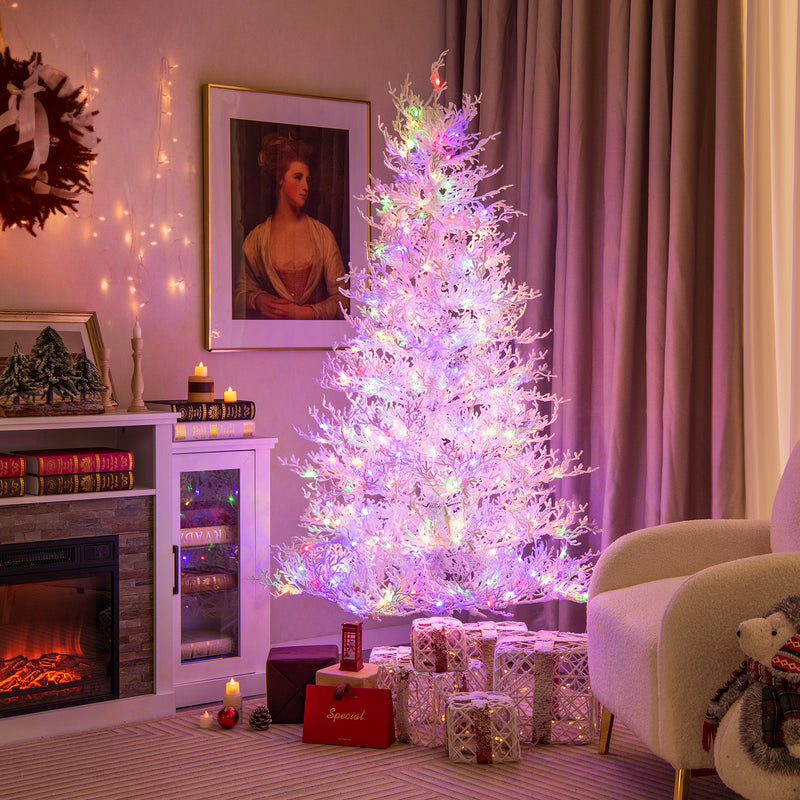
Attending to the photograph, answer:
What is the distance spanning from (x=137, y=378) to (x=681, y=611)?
6.40ft

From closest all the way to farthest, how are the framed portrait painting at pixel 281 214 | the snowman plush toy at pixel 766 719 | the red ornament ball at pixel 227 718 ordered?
the snowman plush toy at pixel 766 719 < the red ornament ball at pixel 227 718 < the framed portrait painting at pixel 281 214

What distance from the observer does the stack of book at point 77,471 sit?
3012mm

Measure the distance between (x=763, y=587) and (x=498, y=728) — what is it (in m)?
0.95

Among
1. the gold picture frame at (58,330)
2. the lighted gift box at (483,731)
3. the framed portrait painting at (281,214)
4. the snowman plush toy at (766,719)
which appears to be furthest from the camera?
the framed portrait painting at (281,214)

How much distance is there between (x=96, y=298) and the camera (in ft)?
11.6

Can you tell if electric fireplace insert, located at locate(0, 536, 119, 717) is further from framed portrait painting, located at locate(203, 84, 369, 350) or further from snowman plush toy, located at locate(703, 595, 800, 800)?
snowman plush toy, located at locate(703, 595, 800, 800)

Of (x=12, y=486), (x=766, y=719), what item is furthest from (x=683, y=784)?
(x=12, y=486)

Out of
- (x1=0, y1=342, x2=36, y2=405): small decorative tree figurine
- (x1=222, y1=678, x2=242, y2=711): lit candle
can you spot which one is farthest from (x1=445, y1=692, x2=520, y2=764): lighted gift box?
(x1=0, y1=342, x2=36, y2=405): small decorative tree figurine

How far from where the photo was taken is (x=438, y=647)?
121 inches

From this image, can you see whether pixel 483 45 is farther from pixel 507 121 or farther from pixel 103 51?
pixel 103 51

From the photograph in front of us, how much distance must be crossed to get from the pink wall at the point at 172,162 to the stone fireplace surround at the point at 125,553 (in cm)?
57

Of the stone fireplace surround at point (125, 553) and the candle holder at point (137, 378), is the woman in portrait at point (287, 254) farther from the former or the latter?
the stone fireplace surround at point (125, 553)

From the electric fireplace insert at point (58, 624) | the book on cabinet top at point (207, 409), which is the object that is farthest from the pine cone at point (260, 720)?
the book on cabinet top at point (207, 409)

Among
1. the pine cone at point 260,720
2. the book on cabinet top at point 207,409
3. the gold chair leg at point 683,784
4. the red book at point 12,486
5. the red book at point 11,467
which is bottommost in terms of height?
the pine cone at point 260,720
